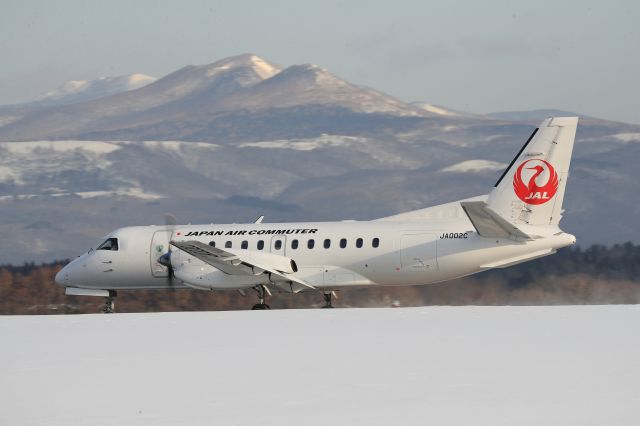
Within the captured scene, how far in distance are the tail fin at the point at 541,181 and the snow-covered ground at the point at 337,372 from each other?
36.4 ft

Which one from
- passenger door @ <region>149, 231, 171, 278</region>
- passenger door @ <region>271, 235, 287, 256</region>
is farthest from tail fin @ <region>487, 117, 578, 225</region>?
passenger door @ <region>149, 231, 171, 278</region>

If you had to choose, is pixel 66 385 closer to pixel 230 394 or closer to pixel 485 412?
pixel 230 394

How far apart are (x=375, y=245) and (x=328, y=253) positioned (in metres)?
1.69

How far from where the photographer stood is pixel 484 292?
43.2 metres

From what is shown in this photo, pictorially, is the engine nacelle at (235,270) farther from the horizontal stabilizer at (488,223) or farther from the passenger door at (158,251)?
the horizontal stabilizer at (488,223)

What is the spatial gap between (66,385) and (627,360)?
8.96 m

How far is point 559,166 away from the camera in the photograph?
36125 millimetres

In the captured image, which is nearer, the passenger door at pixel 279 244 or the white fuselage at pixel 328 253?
the white fuselage at pixel 328 253

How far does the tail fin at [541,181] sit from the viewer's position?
118 feet

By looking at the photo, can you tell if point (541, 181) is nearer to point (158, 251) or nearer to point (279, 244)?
point (279, 244)

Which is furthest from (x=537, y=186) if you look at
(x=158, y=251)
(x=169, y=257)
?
(x=158, y=251)

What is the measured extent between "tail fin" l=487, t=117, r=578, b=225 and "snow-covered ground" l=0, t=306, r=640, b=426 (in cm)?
1110

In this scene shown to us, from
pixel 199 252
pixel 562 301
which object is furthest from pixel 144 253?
pixel 562 301

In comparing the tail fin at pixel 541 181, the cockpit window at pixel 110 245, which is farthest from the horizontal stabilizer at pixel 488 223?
the cockpit window at pixel 110 245
